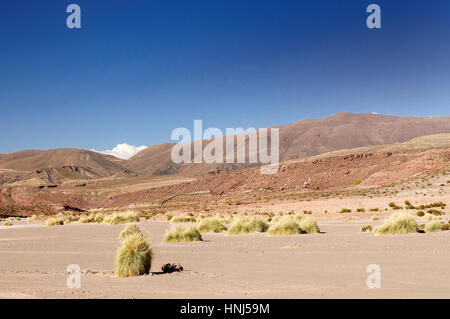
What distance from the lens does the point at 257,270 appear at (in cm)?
998

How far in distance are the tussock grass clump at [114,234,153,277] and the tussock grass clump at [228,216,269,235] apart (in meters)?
10.4

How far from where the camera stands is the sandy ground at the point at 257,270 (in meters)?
7.50

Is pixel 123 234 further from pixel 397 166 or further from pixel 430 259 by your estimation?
pixel 397 166

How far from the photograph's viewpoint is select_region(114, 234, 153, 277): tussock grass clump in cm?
956

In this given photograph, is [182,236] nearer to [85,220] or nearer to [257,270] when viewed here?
[257,270]

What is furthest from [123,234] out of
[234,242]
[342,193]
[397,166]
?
[397,166]

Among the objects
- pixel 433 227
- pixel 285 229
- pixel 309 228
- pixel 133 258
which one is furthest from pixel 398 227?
pixel 133 258

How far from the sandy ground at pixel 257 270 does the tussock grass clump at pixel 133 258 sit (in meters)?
0.31

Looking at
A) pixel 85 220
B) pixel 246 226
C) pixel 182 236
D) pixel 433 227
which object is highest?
pixel 433 227

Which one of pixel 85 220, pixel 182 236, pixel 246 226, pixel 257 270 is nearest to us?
pixel 257 270

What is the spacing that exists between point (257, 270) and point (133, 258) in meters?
2.75

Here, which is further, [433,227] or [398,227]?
[433,227]

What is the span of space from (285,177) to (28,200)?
49852 millimetres

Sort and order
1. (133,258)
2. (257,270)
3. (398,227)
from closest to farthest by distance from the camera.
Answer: (133,258) → (257,270) → (398,227)
